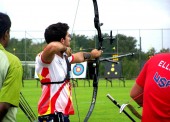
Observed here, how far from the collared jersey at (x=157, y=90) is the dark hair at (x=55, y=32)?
1558 millimetres

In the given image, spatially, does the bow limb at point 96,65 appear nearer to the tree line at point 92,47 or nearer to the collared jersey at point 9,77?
the collared jersey at point 9,77

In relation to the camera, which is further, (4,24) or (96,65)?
(96,65)

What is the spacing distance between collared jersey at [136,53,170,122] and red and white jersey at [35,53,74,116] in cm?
142

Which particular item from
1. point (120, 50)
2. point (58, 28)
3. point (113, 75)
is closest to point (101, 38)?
point (58, 28)

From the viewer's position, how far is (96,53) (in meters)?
4.53

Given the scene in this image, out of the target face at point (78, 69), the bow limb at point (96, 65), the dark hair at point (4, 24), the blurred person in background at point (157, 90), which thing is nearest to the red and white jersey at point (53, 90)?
the bow limb at point (96, 65)

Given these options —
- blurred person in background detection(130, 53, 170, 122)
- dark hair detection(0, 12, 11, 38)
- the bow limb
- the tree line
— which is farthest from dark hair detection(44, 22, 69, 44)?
the tree line

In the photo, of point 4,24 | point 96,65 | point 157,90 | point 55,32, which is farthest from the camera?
point 96,65

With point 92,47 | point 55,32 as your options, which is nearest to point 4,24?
point 55,32

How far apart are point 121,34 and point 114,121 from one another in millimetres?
29033

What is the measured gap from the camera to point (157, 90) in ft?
8.84

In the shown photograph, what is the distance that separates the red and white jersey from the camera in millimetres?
4094

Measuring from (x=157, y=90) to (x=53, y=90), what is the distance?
1578 mm

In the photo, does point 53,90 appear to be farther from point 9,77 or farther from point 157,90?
point 157,90
